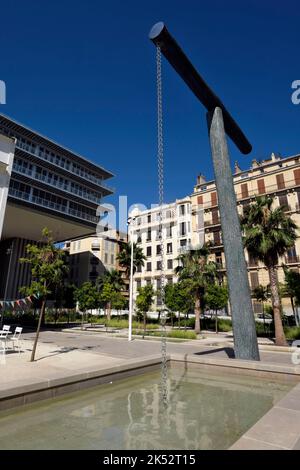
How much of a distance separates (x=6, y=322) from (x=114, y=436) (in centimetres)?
3901

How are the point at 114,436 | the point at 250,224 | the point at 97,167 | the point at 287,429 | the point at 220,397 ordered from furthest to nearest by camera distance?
1. the point at 97,167
2. the point at 250,224
3. the point at 220,397
4. the point at 114,436
5. the point at 287,429

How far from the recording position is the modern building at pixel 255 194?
124 ft

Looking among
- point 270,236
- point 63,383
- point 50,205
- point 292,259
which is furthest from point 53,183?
point 63,383

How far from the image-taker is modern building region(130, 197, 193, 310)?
164 feet

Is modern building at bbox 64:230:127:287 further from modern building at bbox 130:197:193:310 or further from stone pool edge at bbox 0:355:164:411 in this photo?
stone pool edge at bbox 0:355:164:411

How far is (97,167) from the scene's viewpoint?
151 feet

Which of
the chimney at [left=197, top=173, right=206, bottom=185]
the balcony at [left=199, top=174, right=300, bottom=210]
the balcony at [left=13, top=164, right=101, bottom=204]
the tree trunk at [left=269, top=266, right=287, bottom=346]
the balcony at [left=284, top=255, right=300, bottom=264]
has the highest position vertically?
the chimney at [left=197, top=173, right=206, bottom=185]

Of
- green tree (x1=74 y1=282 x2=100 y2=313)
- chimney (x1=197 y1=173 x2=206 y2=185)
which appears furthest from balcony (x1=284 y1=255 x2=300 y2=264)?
green tree (x1=74 y1=282 x2=100 y2=313)

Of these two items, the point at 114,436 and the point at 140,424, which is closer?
the point at 114,436

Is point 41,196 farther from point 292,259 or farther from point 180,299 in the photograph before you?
point 292,259

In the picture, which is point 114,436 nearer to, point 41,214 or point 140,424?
point 140,424

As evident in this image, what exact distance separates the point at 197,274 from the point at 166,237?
2538 centimetres

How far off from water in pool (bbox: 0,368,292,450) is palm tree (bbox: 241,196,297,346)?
537 inches
